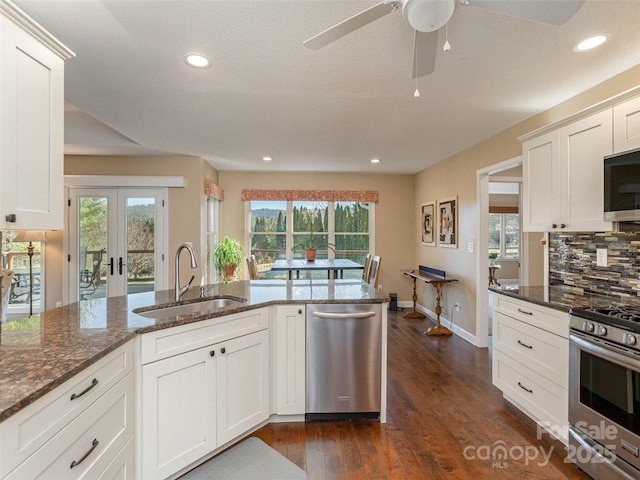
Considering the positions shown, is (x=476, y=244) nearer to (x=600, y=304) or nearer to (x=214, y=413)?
(x=600, y=304)

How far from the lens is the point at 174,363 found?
5.74 feet

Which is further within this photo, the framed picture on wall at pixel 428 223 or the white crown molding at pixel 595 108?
the framed picture on wall at pixel 428 223

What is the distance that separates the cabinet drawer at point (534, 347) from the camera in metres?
2.04

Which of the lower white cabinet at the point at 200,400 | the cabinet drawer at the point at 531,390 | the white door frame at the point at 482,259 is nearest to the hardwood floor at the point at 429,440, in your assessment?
the cabinet drawer at the point at 531,390

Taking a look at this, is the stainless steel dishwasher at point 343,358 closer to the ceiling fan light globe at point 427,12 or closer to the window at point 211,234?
the ceiling fan light globe at point 427,12

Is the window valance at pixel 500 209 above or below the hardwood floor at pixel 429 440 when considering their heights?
above

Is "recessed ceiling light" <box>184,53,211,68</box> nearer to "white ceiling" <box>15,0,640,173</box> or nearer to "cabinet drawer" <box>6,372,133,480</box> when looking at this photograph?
"white ceiling" <box>15,0,640,173</box>

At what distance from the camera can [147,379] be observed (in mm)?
1646

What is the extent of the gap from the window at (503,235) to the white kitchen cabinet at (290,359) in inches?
325

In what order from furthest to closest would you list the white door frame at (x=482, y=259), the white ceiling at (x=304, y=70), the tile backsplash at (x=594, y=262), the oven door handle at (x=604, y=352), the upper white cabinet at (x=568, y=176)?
the white door frame at (x=482, y=259)
the tile backsplash at (x=594, y=262)
the upper white cabinet at (x=568, y=176)
the white ceiling at (x=304, y=70)
the oven door handle at (x=604, y=352)

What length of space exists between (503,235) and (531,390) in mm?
7796

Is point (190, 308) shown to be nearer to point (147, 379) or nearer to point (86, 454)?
point (147, 379)

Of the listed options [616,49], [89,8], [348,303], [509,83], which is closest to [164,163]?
[89,8]

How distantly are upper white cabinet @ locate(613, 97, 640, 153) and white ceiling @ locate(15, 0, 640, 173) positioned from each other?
1.24 feet
